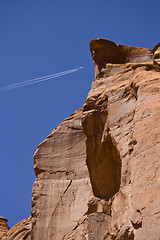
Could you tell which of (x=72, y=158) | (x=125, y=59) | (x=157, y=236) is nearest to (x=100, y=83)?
(x=125, y=59)

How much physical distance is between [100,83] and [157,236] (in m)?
9.25

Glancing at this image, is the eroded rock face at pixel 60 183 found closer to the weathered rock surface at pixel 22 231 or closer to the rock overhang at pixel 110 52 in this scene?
the weathered rock surface at pixel 22 231

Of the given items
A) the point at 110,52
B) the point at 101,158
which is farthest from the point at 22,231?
the point at 110,52

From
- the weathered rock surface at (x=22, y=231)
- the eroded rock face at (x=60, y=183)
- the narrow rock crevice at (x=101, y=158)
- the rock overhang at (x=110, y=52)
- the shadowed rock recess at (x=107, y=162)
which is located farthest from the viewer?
the weathered rock surface at (x=22, y=231)

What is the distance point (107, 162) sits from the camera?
1838 centimetres

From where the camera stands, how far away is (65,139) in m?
24.4

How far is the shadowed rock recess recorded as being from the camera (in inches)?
548

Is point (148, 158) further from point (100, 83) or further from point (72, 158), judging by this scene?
point (72, 158)

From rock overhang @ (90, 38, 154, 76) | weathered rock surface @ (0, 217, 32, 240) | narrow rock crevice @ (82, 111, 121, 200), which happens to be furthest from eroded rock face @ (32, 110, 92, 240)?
rock overhang @ (90, 38, 154, 76)

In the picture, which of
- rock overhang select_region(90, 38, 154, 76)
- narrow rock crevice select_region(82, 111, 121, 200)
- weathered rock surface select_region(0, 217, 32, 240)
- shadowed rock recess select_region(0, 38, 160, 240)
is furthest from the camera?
weathered rock surface select_region(0, 217, 32, 240)

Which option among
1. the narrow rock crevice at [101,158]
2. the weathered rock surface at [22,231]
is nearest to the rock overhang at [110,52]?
the narrow rock crevice at [101,158]

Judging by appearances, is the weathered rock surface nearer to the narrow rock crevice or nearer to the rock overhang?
the narrow rock crevice

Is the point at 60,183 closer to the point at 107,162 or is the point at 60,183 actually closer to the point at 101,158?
the point at 101,158

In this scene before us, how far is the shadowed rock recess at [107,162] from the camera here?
1392 cm
